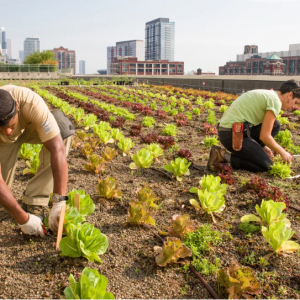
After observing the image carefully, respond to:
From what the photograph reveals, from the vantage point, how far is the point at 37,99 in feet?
10.4

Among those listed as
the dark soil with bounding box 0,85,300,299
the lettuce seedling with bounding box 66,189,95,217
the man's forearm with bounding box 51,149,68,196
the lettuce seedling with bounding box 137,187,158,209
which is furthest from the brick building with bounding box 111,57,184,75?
the man's forearm with bounding box 51,149,68,196

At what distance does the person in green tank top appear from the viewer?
15.4 feet

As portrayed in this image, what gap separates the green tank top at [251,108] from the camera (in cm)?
485

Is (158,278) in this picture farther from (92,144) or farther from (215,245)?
(92,144)

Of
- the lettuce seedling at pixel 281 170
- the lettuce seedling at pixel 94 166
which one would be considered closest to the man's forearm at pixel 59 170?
the lettuce seedling at pixel 94 166

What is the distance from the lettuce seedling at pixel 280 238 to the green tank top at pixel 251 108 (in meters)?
2.19

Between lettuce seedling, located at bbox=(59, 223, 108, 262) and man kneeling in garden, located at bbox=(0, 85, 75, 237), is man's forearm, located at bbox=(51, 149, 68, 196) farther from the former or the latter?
lettuce seedling, located at bbox=(59, 223, 108, 262)

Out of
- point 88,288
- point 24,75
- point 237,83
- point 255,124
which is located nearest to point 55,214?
point 88,288

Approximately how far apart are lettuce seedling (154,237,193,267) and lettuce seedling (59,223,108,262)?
1.46 feet

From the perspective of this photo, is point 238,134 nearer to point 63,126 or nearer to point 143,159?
point 143,159

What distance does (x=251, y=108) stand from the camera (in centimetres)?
500

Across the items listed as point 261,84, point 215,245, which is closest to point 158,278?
point 215,245

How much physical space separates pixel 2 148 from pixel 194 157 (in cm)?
333

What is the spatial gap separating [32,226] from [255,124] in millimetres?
3416
